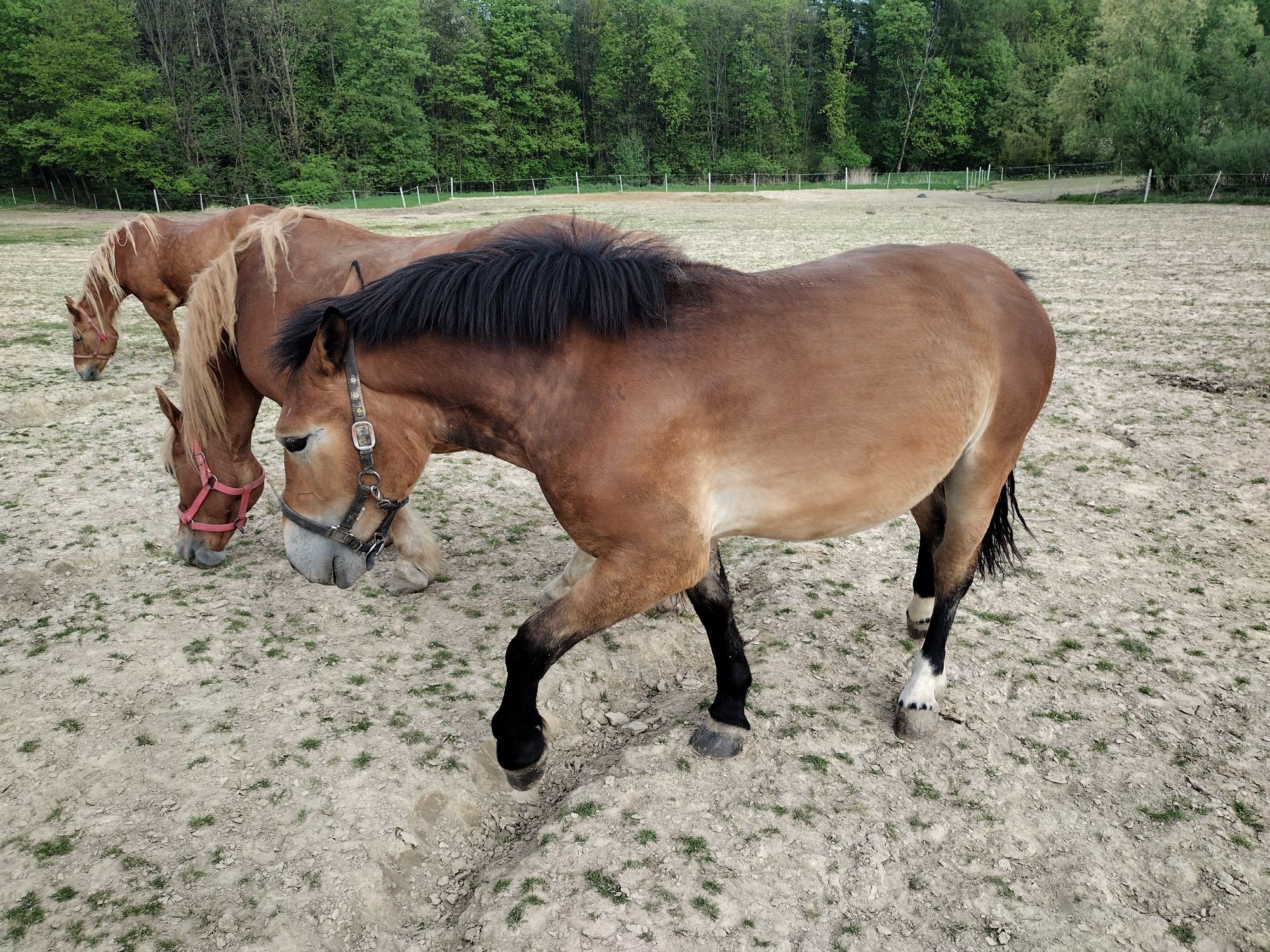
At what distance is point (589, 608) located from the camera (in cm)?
263

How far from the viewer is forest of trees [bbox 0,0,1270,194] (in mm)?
36406

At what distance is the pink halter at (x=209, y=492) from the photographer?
416 centimetres

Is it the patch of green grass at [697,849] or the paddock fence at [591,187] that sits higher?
the paddock fence at [591,187]

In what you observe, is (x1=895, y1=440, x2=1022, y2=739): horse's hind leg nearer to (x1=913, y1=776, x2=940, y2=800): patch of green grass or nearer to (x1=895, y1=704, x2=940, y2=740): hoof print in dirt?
(x1=895, y1=704, x2=940, y2=740): hoof print in dirt

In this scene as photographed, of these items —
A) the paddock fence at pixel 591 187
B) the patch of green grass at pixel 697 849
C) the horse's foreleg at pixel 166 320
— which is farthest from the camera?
the paddock fence at pixel 591 187

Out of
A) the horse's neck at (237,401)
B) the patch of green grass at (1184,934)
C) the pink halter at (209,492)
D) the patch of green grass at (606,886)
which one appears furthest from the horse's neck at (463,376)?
the patch of green grass at (1184,934)

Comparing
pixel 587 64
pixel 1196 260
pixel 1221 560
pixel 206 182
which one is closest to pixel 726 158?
pixel 587 64

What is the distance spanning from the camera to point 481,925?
2.39 m

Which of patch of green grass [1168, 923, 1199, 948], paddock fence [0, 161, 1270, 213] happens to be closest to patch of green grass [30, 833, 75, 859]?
patch of green grass [1168, 923, 1199, 948]

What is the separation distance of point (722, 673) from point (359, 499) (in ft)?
5.49

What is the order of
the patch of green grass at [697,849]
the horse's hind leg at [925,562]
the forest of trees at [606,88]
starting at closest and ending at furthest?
the patch of green grass at [697,849] < the horse's hind leg at [925,562] < the forest of trees at [606,88]

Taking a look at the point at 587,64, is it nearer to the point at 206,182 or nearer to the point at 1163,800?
the point at 206,182

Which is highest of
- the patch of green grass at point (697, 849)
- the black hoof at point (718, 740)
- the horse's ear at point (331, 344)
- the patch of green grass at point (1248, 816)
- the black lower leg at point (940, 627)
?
the horse's ear at point (331, 344)

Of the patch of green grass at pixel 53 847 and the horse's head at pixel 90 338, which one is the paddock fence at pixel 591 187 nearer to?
the horse's head at pixel 90 338
